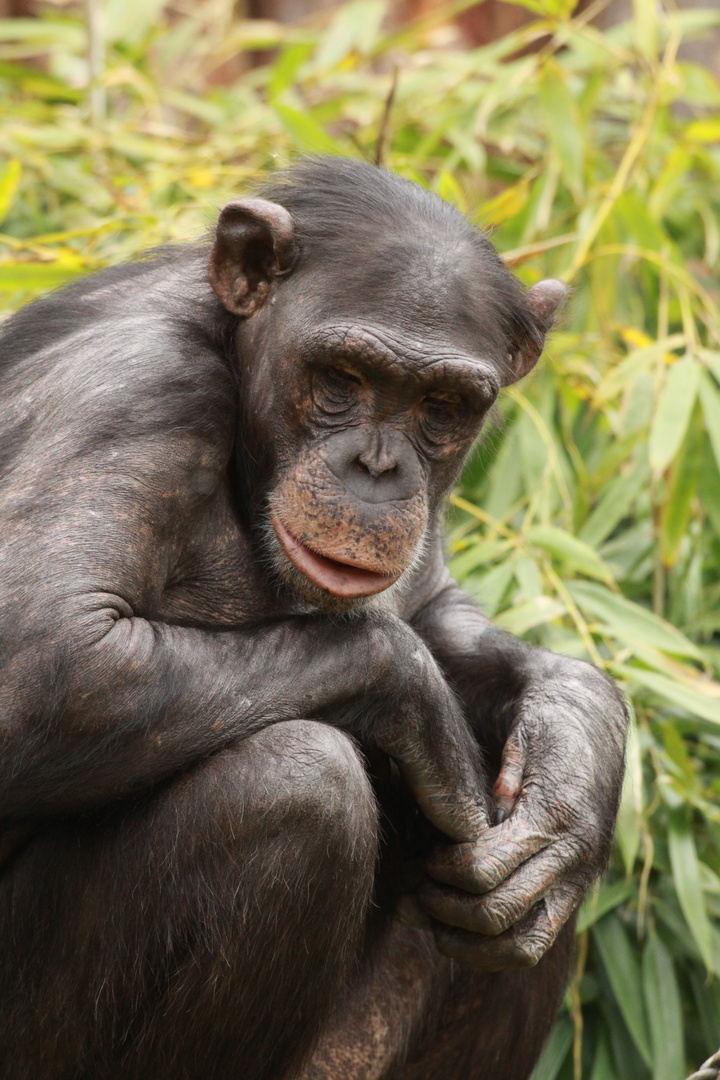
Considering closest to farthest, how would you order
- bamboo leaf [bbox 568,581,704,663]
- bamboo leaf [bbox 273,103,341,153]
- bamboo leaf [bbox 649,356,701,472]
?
bamboo leaf [bbox 568,581,704,663]
bamboo leaf [bbox 649,356,701,472]
bamboo leaf [bbox 273,103,341,153]

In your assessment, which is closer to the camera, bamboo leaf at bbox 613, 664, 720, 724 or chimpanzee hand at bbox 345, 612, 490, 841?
chimpanzee hand at bbox 345, 612, 490, 841

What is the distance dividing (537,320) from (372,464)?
0.88m

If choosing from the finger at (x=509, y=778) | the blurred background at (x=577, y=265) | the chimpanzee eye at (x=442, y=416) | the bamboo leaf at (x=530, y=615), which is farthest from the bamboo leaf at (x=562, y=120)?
the finger at (x=509, y=778)

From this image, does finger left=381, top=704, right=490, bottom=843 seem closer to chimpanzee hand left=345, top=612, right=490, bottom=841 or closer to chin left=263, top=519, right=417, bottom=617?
chimpanzee hand left=345, top=612, right=490, bottom=841

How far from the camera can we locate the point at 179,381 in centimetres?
309

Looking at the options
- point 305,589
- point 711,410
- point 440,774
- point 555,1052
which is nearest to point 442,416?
point 305,589

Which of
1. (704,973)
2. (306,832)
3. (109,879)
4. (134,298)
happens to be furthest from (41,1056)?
(704,973)

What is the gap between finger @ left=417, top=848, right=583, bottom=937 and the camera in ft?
10.4

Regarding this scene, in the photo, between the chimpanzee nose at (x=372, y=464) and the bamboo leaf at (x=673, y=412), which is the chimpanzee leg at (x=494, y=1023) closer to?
the chimpanzee nose at (x=372, y=464)

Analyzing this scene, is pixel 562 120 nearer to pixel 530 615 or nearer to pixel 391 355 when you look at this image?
pixel 530 615

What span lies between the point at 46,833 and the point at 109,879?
7.8 inches

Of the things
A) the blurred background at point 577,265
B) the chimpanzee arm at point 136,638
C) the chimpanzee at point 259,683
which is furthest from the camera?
the blurred background at point 577,265

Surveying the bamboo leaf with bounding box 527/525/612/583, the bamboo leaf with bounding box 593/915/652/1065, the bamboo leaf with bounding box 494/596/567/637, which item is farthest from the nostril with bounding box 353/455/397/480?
the bamboo leaf with bounding box 593/915/652/1065

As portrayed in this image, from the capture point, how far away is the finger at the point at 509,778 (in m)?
3.41
